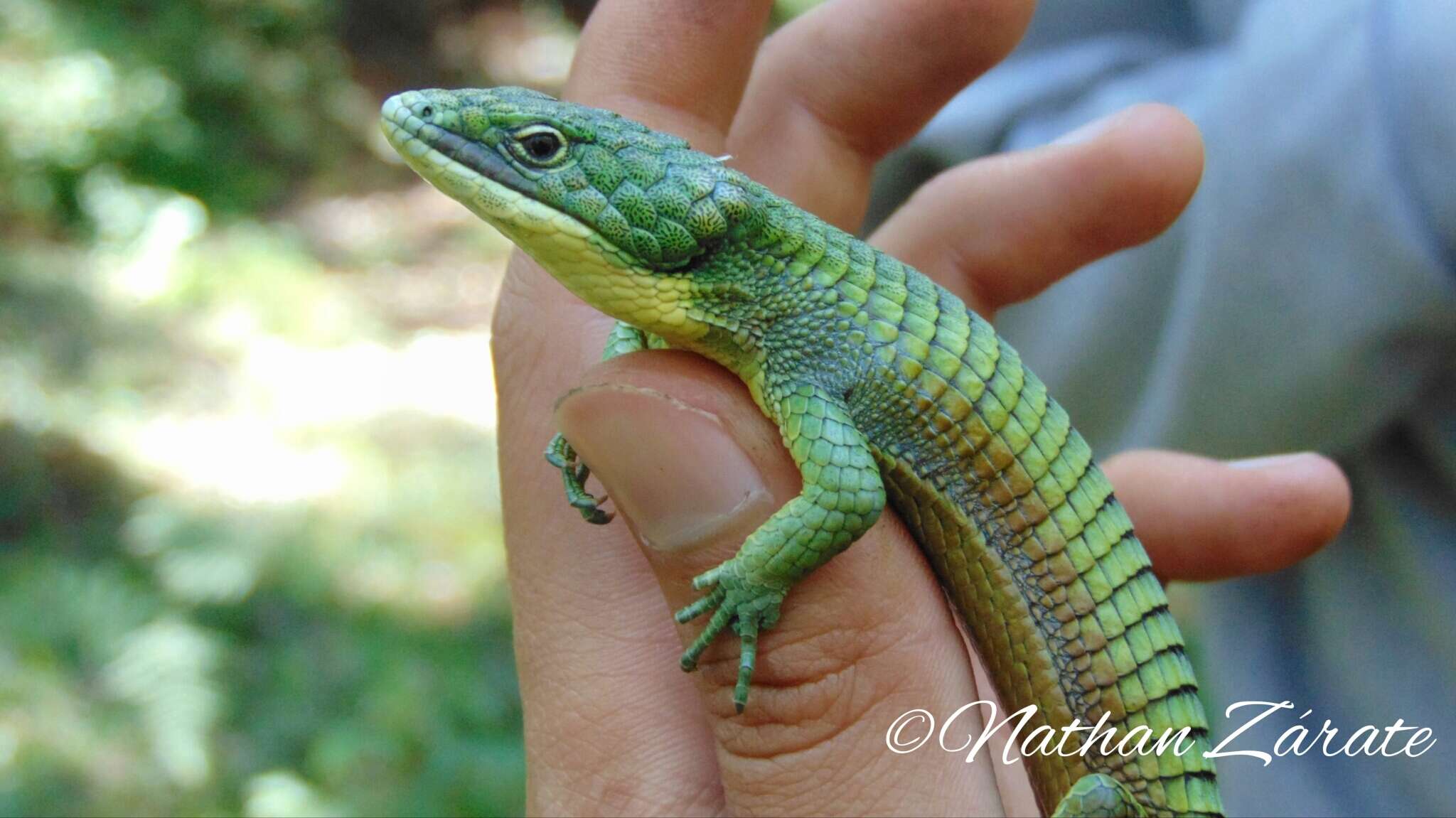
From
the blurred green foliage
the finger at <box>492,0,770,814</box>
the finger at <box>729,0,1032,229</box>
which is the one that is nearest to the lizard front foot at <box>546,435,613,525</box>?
the finger at <box>492,0,770,814</box>

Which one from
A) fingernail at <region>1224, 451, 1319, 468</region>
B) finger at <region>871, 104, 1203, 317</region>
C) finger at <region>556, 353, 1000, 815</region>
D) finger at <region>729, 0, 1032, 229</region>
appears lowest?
finger at <region>556, 353, 1000, 815</region>

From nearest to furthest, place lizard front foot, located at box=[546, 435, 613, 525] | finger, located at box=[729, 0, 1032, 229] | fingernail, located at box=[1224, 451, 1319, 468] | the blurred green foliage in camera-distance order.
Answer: lizard front foot, located at box=[546, 435, 613, 525], finger, located at box=[729, 0, 1032, 229], fingernail, located at box=[1224, 451, 1319, 468], the blurred green foliage

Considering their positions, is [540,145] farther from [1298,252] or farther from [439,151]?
[1298,252]

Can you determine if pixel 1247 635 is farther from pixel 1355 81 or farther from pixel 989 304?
pixel 1355 81

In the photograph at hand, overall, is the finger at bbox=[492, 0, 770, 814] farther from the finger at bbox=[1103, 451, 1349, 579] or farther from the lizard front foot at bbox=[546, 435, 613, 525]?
the finger at bbox=[1103, 451, 1349, 579]

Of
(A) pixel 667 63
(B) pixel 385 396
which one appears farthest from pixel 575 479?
(B) pixel 385 396

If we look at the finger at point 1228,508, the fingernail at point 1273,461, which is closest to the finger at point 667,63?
the finger at point 1228,508
